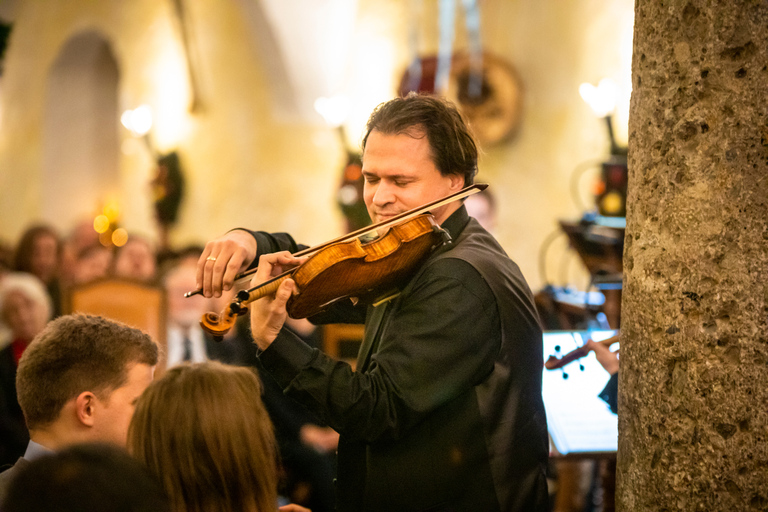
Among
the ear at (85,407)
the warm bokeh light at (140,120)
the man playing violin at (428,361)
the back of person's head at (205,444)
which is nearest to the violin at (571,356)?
the man playing violin at (428,361)

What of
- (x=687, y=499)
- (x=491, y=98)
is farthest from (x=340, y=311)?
(x=491, y=98)

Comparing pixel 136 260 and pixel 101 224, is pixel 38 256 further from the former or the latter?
pixel 101 224

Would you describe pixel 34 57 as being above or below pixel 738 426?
above

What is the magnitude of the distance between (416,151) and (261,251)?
0.56 metres

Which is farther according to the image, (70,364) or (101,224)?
(101,224)

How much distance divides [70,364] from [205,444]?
70 centimetres

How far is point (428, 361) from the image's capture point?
68.1 inches

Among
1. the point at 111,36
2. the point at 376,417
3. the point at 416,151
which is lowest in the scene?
the point at 376,417

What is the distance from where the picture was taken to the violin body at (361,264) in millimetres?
1792

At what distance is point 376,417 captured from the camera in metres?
1.71

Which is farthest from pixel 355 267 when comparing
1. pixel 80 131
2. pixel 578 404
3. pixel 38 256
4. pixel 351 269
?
pixel 80 131

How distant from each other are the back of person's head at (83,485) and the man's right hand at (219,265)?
847 millimetres

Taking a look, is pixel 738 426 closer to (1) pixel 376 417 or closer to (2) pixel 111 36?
(1) pixel 376 417

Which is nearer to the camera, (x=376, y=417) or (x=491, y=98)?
(x=376, y=417)
